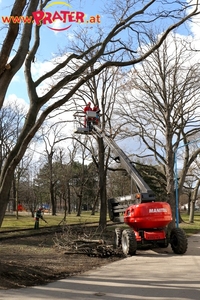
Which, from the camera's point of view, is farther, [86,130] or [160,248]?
[86,130]

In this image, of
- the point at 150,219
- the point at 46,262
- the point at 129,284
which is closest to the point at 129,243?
the point at 150,219

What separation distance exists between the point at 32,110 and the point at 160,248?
8.25 meters

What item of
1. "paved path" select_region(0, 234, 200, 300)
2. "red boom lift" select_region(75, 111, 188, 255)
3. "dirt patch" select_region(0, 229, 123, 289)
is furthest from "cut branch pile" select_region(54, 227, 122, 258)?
"paved path" select_region(0, 234, 200, 300)

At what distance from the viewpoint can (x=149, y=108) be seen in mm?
24750

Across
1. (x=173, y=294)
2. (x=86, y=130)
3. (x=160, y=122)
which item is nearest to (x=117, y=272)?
(x=173, y=294)

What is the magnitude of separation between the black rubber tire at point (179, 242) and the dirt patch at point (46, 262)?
2.04 m

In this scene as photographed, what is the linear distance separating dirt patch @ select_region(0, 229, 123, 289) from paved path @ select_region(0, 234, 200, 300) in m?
0.50

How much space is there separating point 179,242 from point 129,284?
543cm

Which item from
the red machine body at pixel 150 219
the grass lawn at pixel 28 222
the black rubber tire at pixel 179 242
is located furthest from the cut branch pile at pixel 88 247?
the grass lawn at pixel 28 222

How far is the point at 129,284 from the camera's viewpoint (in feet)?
25.7

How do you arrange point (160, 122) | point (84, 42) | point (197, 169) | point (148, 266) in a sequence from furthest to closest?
point (197, 169)
point (160, 122)
point (84, 42)
point (148, 266)

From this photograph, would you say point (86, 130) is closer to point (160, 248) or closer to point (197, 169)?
point (160, 248)

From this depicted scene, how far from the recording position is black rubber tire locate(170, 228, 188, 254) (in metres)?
12.7

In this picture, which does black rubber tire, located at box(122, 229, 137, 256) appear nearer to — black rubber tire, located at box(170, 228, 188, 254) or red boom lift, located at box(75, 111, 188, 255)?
red boom lift, located at box(75, 111, 188, 255)
